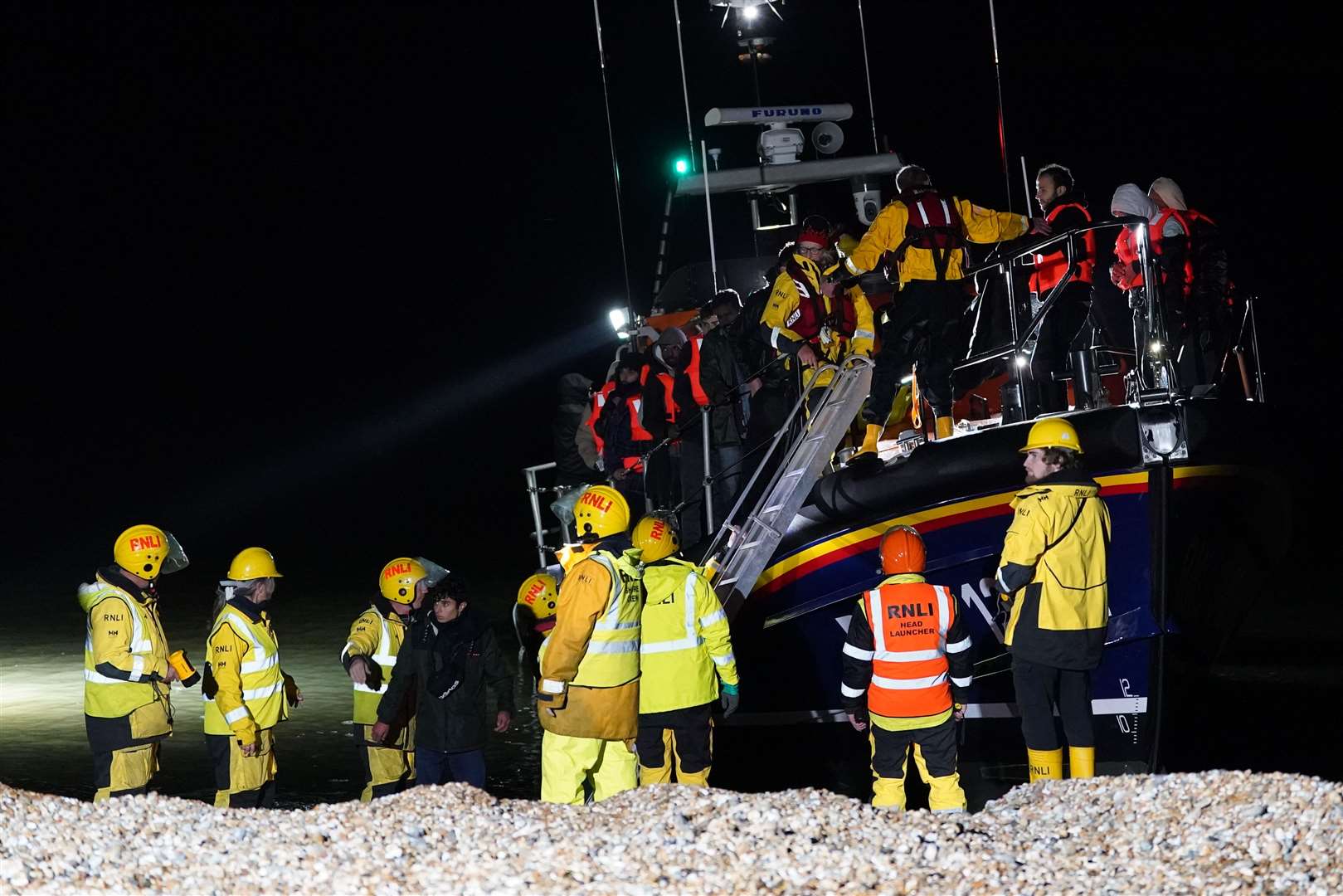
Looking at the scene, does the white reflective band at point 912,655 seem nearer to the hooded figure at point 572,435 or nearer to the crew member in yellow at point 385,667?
the crew member in yellow at point 385,667

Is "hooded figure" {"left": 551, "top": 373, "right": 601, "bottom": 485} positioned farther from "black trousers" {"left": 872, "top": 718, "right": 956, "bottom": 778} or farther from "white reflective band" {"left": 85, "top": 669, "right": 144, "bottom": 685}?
"black trousers" {"left": 872, "top": 718, "right": 956, "bottom": 778}

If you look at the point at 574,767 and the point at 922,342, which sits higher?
the point at 922,342

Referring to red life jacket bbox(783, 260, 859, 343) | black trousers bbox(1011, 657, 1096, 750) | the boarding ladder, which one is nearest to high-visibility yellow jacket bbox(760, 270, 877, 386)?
red life jacket bbox(783, 260, 859, 343)

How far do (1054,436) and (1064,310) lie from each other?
97 cm

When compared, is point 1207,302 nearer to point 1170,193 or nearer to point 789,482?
point 1170,193

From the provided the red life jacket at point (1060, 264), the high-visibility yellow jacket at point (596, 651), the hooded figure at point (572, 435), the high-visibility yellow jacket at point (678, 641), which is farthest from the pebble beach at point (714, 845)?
the hooded figure at point (572, 435)

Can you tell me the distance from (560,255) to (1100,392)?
58892mm

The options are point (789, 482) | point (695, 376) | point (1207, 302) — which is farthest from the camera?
point (695, 376)

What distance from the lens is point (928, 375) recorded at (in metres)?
7.49

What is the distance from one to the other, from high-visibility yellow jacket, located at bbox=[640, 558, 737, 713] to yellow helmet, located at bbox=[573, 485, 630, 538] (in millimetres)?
406

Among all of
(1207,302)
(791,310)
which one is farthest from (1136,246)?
(791,310)

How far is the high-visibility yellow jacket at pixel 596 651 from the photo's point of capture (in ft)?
19.8

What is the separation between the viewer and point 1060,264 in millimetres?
7523

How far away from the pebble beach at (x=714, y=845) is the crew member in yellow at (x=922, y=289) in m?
2.60
